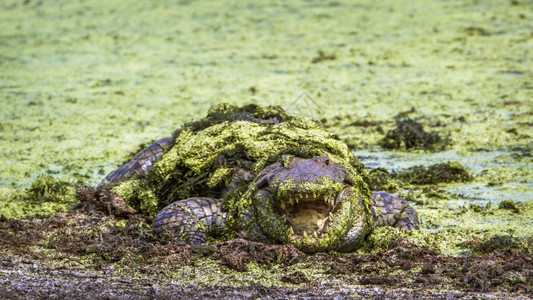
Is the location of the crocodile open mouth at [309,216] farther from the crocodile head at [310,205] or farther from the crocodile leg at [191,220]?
the crocodile leg at [191,220]

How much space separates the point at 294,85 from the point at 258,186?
5853 mm

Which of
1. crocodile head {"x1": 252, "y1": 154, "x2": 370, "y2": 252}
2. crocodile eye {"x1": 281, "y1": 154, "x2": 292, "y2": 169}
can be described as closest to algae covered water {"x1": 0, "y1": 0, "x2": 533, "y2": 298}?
crocodile head {"x1": 252, "y1": 154, "x2": 370, "y2": 252}

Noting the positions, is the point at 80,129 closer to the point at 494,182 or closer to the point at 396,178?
the point at 396,178

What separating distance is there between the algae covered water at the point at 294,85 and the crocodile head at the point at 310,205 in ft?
0.81

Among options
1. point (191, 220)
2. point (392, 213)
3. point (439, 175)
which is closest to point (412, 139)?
point (439, 175)

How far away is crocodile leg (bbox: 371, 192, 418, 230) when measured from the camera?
481 centimetres

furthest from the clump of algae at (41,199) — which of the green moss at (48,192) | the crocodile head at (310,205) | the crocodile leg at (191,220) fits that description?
the crocodile head at (310,205)

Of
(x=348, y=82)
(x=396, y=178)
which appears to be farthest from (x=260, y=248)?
(x=348, y=82)

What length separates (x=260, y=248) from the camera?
424 centimetres

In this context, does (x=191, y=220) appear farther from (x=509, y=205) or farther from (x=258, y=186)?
(x=509, y=205)

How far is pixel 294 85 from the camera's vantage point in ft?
33.3

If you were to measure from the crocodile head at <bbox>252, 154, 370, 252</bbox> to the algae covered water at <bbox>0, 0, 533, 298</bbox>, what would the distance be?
0.81ft

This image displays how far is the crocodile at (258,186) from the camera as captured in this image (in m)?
4.18

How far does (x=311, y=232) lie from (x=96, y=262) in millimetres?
1220
